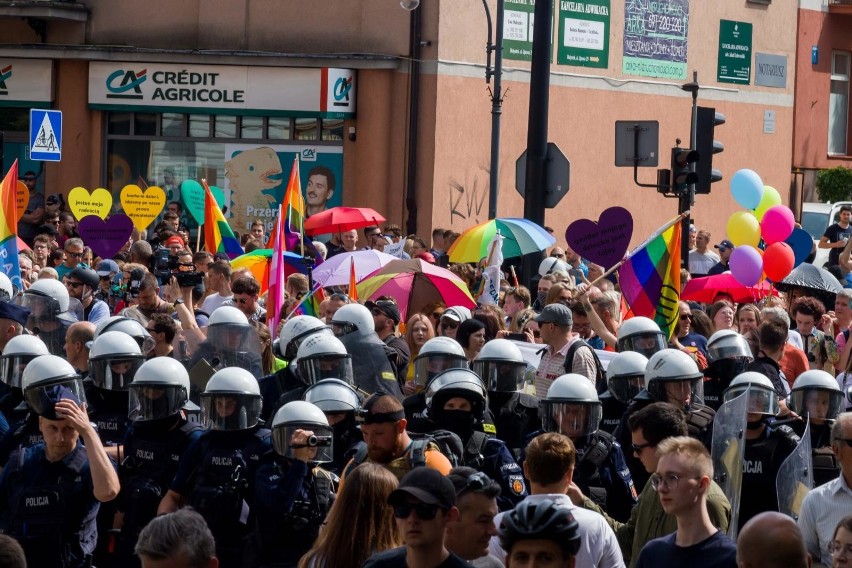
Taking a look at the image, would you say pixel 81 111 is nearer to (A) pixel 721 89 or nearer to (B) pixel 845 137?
(A) pixel 721 89

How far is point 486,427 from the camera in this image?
7.58 m

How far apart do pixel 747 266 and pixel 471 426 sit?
7735mm

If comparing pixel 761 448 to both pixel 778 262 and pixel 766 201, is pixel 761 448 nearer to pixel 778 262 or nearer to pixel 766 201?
pixel 778 262

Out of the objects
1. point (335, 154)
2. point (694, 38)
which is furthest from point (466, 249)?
point (694, 38)

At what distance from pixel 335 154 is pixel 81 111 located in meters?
4.26

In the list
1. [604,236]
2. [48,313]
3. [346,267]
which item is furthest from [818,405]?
[346,267]

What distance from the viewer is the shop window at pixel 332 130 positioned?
2478cm

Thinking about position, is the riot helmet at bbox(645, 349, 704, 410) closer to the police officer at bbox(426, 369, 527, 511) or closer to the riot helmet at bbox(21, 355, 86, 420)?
the police officer at bbox(426, 369, 527, 511)

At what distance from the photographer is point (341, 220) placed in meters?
18.6

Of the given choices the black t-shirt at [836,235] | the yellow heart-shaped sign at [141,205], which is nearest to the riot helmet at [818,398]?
the black t-shirt at [836,235]

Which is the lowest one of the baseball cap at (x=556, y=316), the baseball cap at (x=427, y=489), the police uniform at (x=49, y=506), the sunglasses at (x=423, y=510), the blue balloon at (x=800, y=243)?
the police uniform at (x=49, y=506)

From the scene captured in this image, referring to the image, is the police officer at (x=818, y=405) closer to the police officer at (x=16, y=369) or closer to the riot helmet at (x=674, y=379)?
the riot helmet at (x=674, y=379)

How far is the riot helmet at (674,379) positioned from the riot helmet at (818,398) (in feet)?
1.75

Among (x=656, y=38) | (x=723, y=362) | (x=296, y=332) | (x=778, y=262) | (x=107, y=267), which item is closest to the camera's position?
(x=296, y=332)
